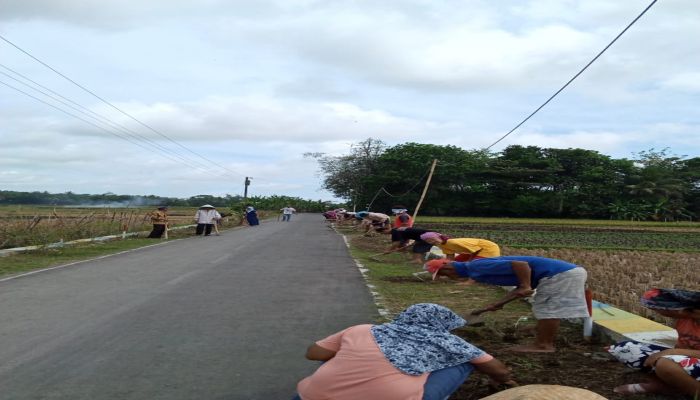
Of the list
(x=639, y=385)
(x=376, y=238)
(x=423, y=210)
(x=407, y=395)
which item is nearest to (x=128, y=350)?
(x=407, y=395)

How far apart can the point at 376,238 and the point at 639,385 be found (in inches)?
809

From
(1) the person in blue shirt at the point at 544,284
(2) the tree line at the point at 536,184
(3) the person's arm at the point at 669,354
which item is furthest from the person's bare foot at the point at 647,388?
(2) the tree line at the point at 536,184

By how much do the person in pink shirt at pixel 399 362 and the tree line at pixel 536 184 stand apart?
57.5 metres

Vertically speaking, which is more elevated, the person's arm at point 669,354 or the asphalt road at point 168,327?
the person's arm at point 669,354

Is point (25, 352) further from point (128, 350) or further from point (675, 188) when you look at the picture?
point (675, 188)

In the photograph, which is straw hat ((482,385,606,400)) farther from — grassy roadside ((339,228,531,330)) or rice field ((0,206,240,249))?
rice field ((0,206,240,249))

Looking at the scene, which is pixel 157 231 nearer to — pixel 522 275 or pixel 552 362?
pixel 522 275

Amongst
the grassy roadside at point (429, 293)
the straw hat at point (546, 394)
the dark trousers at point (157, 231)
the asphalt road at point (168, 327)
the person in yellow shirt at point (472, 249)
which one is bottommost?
the asphalt road at point (168, 327)

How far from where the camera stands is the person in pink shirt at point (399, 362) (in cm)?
365

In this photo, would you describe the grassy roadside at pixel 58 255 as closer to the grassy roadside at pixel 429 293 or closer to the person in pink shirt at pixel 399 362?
the grassy roadside at pixel 429 293

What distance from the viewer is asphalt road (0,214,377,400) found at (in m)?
4.68

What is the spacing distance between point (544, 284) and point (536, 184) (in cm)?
6348

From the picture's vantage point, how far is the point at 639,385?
4395mm

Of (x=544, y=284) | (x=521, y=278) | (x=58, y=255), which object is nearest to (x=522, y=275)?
(x=521, y=278)
